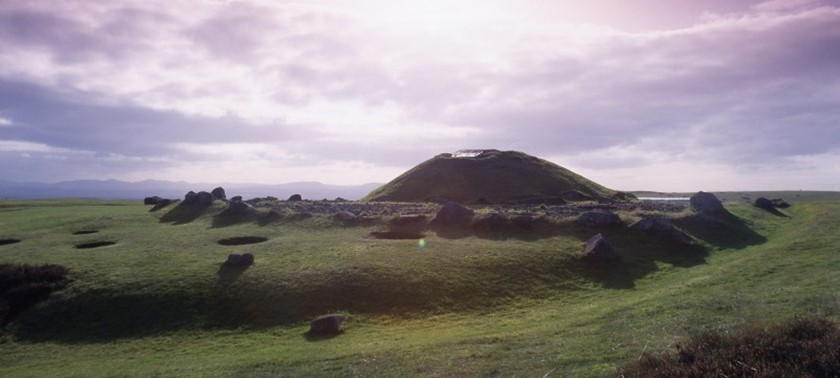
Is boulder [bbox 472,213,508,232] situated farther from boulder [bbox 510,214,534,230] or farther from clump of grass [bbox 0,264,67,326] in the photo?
clump of grass [bbox 0,264,67,326]

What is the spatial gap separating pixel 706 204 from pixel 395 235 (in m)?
35.1

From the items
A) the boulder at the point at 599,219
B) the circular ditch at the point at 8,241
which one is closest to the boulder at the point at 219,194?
the circular ditch at the point at 8,241

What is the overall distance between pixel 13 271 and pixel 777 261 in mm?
51031

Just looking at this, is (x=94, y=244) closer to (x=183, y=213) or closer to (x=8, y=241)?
(x=8, y=241)

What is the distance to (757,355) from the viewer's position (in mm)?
13555

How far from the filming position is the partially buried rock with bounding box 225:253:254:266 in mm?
38594

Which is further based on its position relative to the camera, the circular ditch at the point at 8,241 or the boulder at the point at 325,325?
the circular ditch at the point at 8,241

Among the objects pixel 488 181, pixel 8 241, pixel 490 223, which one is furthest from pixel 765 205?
pixel 8 241

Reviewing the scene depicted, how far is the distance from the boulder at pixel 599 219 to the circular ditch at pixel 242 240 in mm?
29311

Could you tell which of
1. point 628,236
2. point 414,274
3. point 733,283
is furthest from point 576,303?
point 628,236

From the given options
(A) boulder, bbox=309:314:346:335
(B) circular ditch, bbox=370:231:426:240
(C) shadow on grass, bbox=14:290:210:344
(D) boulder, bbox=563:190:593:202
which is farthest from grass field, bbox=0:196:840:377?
(D) boulder, bbox=563:190:593:202

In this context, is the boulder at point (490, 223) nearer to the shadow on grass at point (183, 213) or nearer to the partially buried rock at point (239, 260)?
the partially buried rock at point (239, 260)

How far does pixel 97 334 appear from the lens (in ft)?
100

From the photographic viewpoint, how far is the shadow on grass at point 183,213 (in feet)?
200
